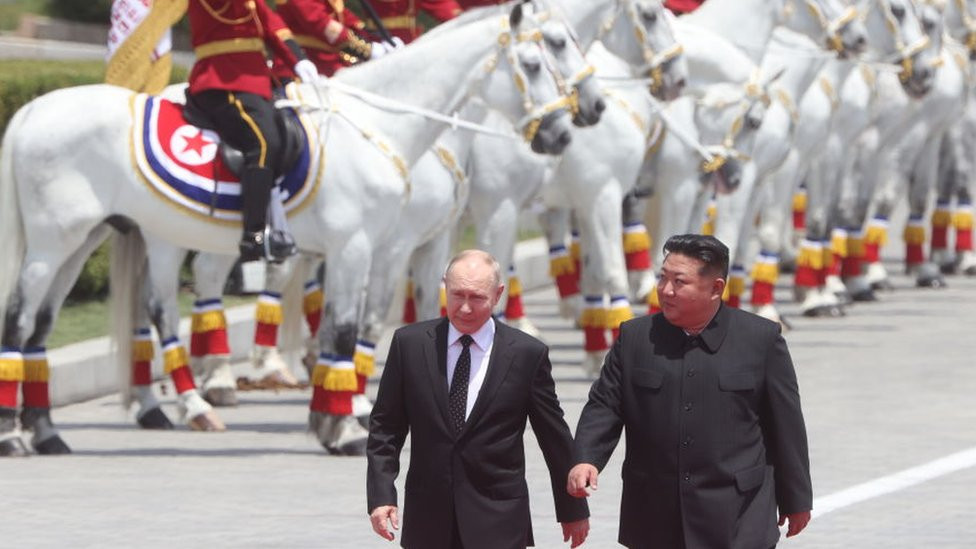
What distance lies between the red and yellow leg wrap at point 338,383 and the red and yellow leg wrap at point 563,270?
6408 millimetres

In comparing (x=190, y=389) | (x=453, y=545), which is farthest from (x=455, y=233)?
(x=453, y=545)

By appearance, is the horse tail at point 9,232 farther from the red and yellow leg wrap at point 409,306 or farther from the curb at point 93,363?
the red and yellow leg wrap at point 409,306

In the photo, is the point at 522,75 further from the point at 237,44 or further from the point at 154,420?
the point at 154,420

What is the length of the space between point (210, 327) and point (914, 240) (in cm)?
1077

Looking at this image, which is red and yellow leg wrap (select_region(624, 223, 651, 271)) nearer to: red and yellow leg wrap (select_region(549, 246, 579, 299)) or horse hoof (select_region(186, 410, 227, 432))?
red and yellow leg wrap (select_region(549, 246, 579, 299))

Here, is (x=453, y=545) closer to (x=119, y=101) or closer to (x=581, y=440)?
(x=581, y=440)

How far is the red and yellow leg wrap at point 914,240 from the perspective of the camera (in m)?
25.1

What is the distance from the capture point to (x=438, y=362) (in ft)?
26.7

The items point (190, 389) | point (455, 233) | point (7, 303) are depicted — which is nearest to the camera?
point (7, 303)

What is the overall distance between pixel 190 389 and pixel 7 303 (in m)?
1.61

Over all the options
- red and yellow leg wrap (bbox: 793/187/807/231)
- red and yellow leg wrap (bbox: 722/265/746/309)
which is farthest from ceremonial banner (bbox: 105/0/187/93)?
red and yellow leg wrap (bbox: 793/187/807/231)

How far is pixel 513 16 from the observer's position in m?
14.6

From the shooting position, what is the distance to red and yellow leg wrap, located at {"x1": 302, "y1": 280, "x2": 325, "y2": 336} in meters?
17.6

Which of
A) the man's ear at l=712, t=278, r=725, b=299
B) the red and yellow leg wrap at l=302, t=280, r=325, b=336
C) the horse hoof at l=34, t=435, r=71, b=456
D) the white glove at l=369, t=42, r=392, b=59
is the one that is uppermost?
the white glove at l=369, t=42, r=392, b=59
